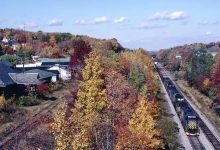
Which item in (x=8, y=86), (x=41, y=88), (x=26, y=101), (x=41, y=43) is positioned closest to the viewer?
(x=26, y=101)

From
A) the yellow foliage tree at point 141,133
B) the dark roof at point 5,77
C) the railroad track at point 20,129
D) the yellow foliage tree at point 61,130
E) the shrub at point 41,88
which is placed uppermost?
the yellow foliage tree at point 61,130

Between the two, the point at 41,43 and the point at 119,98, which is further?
the point at 41,43

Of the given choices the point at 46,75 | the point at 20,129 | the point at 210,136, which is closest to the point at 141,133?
the point at 20,129

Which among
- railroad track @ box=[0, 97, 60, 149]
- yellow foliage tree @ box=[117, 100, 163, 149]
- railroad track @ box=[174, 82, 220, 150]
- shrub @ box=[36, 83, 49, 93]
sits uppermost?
yellow foliage tree @ box=[117, 100, 163, 149]

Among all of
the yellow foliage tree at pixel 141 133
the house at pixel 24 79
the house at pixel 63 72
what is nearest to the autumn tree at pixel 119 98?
the yellow foliage tree at pixel 141 133

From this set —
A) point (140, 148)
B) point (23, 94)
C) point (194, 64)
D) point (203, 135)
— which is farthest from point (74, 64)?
point (194, 64)

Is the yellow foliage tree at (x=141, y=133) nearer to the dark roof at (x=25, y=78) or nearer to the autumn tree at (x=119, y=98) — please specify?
the autumn tree at (x=119, y=98)

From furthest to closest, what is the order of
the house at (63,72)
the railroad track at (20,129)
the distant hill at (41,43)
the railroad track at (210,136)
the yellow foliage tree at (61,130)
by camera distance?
1. the distant hill at (41,43)
2. the house at (63,72)
3. the railroad track at (210,136)
4. the railroad track at (20,129)
5. the yellow foliage tree at (61,130)

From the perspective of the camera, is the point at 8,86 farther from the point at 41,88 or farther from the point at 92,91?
the point at 92,91

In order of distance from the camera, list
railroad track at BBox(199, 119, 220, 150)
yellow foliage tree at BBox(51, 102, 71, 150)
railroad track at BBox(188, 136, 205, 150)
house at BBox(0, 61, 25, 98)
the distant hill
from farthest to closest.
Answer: the distant hill < house at BBox(0, 61, 25, 98) < railroad track at BBox(199, 119, 220, 150) < railroad track at BBox(188, 136, 205, 150) < yellow foliage tree at BBox(51, 102, 71, 150)

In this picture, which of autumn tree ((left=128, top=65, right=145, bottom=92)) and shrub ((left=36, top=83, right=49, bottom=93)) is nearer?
autumn tree ((left=128, top=65, right=145, bottom=92))

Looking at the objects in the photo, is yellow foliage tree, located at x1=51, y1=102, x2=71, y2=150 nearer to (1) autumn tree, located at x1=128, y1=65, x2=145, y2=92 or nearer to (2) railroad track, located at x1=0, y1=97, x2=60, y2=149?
(2) railroad track, located at x1=0, y1=97, x2=60, y2=149

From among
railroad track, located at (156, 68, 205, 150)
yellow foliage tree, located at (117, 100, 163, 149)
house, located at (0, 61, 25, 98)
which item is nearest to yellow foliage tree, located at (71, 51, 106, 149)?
yellow foliage tree, located at (117, 100, 163, 149)
